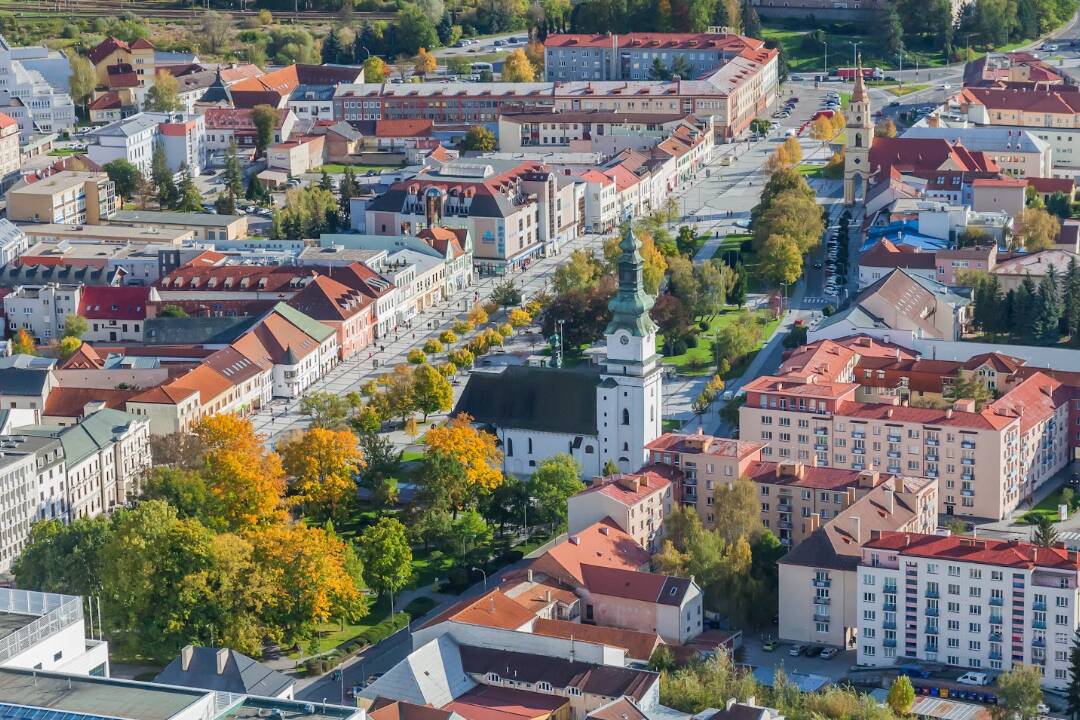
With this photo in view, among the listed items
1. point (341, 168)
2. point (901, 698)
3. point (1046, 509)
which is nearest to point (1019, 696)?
point (901, 698)

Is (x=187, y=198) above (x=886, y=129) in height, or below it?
below

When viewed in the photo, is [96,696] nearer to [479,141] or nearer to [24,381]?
[24,381]

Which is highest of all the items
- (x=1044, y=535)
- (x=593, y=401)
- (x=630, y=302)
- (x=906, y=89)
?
(x=630, y=302)

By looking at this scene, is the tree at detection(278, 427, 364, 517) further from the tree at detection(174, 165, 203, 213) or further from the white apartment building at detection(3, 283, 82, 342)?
the tree at detection(174, 165, 203, 213)

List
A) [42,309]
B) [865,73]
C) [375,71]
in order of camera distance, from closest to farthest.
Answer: [42,309] < [375,71] < [865,73]

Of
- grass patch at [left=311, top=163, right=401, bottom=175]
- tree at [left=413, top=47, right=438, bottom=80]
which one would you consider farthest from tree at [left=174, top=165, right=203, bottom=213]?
tree at [left=413, top=47, right=438, bottom=80]

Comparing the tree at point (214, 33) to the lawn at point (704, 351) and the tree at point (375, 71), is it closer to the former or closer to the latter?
the tree at point (375, 71)

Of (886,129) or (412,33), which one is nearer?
(886,129)

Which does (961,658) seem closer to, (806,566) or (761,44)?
(806,566)
